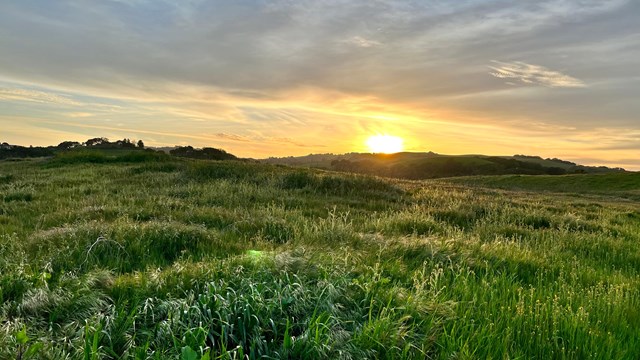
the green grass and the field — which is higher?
the field

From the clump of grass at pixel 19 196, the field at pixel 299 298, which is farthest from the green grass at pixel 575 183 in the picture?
the field at pixel 299 298

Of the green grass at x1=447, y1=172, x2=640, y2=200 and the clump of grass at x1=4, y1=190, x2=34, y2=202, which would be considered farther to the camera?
the green grass at x1=447, y1=172, x2=640, y2=200

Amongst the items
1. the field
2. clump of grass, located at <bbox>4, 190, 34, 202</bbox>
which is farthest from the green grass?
the field

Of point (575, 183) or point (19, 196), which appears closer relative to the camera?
point (19, 196)

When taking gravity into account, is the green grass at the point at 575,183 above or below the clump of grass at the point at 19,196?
below

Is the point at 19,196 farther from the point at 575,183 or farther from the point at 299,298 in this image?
the point at 575,183

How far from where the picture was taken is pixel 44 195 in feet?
45.6

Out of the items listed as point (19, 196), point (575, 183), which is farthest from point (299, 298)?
point (575, 183)

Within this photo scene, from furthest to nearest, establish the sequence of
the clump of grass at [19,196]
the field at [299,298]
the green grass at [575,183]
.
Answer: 1. the green grass at [575,183]
2. the clump of grass at [19,196]
3. the field at [299,298]

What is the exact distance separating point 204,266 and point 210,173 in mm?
16743

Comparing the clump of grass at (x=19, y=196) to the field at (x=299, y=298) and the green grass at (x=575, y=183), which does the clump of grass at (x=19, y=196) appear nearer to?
the field at (x=299, y=298)

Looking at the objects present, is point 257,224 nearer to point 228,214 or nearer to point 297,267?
point 228,214

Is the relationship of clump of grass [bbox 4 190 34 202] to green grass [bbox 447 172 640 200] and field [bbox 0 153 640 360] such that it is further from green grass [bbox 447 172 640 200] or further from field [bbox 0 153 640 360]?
green grass [bbox 447 172 640 200]

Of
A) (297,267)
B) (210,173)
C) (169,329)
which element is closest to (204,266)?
(297,267)
